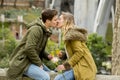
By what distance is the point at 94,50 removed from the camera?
14.3 m

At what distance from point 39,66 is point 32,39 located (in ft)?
1.26

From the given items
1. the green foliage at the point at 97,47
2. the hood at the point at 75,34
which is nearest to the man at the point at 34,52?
the hood at the point at 75,34

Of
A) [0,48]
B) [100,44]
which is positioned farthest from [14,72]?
[0,48]

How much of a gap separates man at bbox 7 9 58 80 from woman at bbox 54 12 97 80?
0.18 meters

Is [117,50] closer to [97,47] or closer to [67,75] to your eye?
[67,75]

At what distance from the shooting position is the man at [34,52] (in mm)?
5480

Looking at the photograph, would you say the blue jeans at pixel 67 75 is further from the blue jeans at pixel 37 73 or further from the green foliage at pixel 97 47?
the green foliage at pixel 97 47

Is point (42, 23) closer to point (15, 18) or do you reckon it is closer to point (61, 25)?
point (61, 25)

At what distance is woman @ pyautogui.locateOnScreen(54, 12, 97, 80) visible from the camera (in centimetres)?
543

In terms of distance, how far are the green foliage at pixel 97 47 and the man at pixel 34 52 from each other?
336 inches

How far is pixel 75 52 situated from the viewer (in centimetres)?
543

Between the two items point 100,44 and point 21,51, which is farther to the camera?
point 100,44

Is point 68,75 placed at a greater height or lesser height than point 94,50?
greater

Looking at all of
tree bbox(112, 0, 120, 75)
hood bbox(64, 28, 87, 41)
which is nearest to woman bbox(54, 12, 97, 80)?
hood bbox(64, 28, 87, 41)
